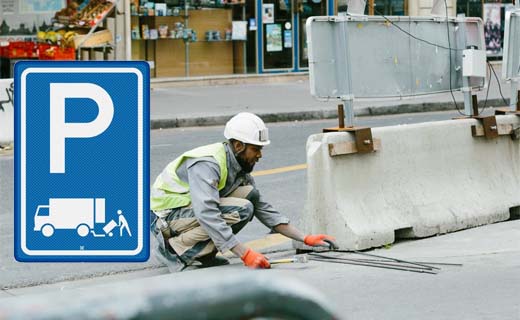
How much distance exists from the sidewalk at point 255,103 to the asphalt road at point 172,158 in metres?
0.36

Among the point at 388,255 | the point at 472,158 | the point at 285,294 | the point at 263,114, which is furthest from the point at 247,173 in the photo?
the point at 263,114

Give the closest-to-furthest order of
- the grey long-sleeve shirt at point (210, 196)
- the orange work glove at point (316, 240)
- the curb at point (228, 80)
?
the grey long-sleeve shirt at point (210, 196) < the orange work glove at point (316, 240) < the curb at point (228, 80)

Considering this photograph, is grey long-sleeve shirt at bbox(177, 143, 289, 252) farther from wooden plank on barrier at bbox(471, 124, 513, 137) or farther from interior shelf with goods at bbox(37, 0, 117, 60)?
interior shelf with goods at bbox(37, 0, 117, 60)

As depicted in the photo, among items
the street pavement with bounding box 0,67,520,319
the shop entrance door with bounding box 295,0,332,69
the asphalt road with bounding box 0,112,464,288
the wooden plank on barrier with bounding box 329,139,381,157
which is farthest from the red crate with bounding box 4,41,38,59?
the wooden plank on barrier with bounding box 329,139,381,157

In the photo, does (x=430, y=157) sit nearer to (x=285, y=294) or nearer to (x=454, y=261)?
(x=454, y=261)

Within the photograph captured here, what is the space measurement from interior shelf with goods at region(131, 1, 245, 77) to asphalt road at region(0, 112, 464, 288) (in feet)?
16.8

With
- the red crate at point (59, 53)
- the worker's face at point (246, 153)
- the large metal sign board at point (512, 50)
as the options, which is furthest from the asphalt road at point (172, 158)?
the red crate at point (59, 53)

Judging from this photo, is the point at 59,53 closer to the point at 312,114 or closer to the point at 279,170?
the point at 312,114

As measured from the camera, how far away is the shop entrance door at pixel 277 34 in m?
22.2

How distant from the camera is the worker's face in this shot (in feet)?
22.1

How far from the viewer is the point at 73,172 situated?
14.2 feet

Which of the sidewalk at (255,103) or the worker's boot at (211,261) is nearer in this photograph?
the worker's boot at (211,261)

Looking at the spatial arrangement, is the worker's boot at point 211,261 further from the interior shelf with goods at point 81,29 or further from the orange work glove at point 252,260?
the interior shelf with goods at point 81,29

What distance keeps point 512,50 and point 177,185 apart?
364cm
